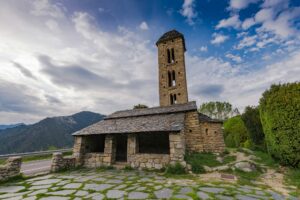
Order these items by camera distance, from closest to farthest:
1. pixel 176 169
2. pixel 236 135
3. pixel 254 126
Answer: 1. pixel 176 169
2. pixel 254 126
3. pixel 236 135

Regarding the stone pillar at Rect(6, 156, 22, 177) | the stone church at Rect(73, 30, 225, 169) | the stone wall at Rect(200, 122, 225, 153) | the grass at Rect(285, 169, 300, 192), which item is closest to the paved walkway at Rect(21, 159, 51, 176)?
the stone pillar at Rect(6, 156, 22, 177)

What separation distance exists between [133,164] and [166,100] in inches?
467

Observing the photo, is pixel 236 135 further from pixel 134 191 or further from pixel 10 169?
pixel 10 169

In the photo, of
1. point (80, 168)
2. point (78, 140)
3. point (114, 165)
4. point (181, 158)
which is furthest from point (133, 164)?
point (78, 140)

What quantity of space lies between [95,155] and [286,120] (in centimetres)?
917

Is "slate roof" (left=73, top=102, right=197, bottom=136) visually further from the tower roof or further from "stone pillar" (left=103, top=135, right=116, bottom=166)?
the tower roof

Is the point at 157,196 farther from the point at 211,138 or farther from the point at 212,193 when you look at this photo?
the point at 211,138

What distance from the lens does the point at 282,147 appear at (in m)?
6.36

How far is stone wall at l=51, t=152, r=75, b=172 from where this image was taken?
697 cm

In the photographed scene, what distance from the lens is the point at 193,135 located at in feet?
31.9

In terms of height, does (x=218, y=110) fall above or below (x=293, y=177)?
above

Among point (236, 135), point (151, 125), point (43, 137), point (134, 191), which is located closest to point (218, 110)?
point (236, 135)

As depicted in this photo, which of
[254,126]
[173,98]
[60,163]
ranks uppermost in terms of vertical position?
[173,98]

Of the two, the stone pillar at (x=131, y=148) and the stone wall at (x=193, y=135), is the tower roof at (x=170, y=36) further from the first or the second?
the stone pillar at (x=131, y=148)
